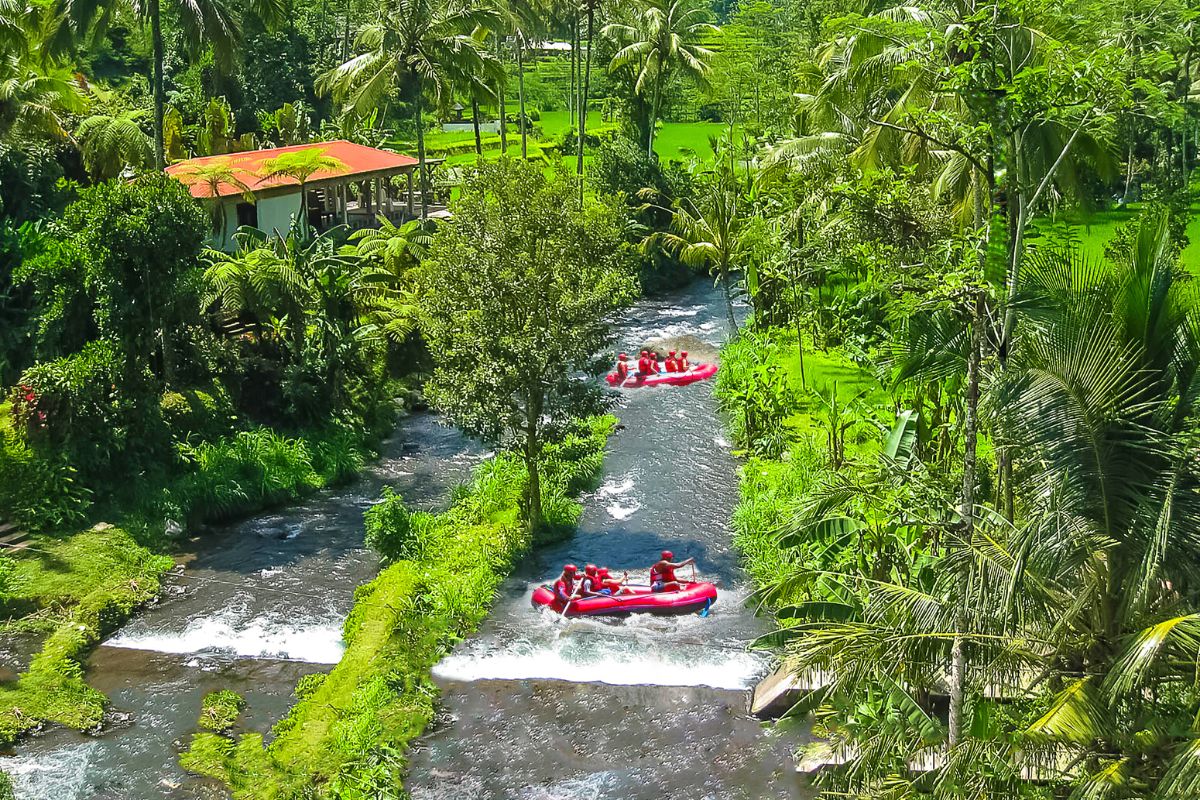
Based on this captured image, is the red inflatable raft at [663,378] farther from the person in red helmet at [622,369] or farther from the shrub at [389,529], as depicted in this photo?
the shrub at [389,529]

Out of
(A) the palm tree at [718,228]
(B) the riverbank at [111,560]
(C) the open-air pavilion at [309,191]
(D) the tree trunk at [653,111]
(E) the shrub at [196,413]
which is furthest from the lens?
(D) the tree trunk at [653,111]

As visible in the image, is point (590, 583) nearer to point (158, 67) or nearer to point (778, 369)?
point (778, 369)

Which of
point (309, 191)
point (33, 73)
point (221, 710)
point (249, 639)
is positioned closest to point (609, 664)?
point (221, 710)

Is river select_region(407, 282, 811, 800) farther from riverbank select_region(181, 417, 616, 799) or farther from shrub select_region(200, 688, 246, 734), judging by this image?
shrub select_region(200, 688, 246, 734)

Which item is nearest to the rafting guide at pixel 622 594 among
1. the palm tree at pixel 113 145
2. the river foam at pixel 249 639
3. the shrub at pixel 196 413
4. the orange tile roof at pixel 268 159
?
the river foam at pixel 249 639

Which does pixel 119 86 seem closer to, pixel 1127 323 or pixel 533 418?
pixel 533 418
